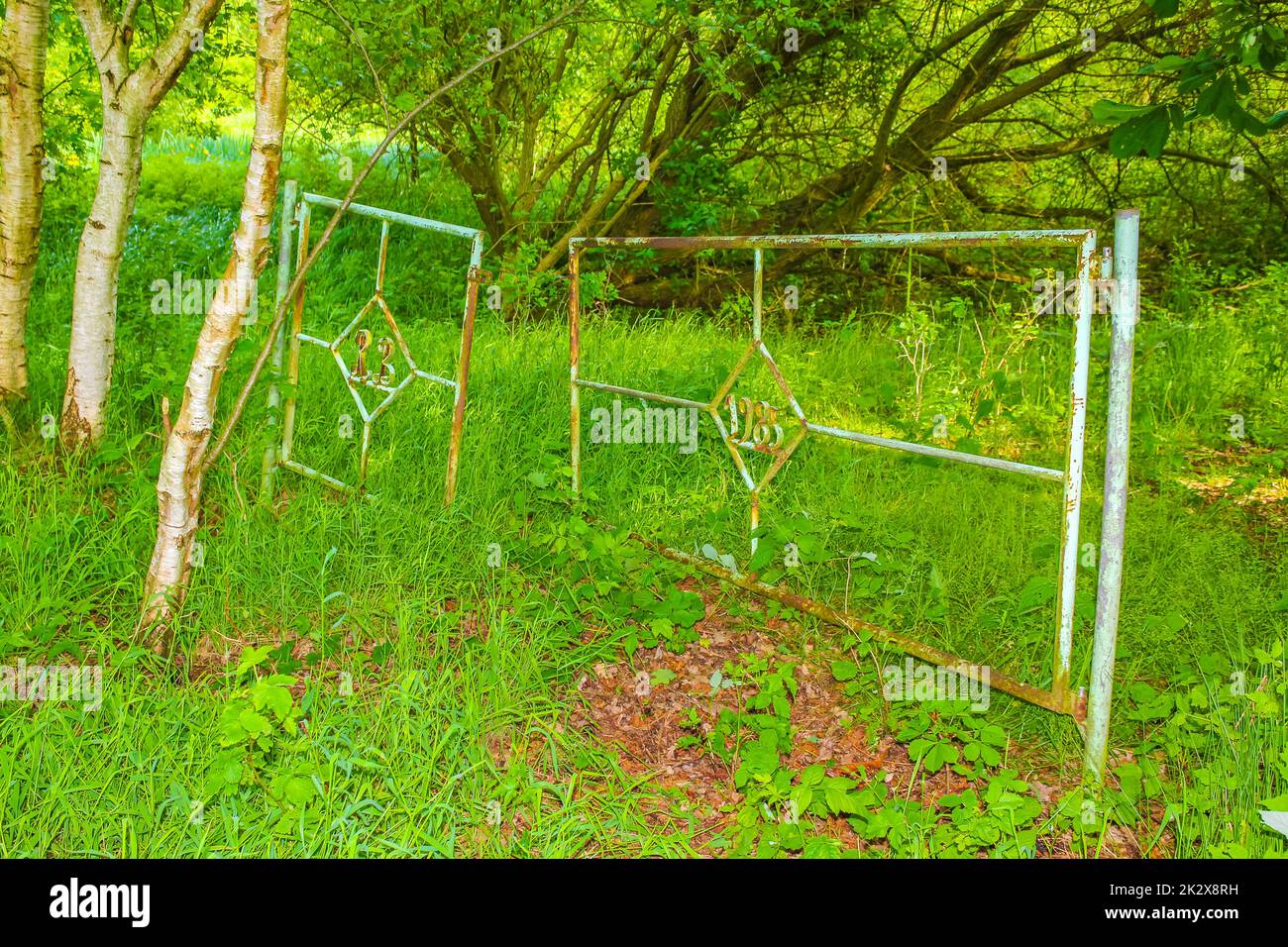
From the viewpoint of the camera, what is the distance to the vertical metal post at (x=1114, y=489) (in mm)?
2646

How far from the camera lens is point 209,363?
346 centimetres

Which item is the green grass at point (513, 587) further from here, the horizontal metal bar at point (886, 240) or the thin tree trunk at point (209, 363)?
the horizontal metal bar at point (886, 240)

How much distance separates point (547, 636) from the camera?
11.7 ft

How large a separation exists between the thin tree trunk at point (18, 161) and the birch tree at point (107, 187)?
0.22 meters

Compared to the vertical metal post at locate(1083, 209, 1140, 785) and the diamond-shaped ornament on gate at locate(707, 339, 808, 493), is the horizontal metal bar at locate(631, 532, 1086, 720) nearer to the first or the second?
the vertical metal post at locate(1083, 209, 1140, 785)

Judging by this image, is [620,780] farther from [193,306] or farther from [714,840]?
[193,306]

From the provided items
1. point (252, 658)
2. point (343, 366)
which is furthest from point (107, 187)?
point (252, 658)

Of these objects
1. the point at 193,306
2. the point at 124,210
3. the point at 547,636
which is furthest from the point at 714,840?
the point at 193,306

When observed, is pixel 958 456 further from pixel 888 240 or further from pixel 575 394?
pixel 575 394
